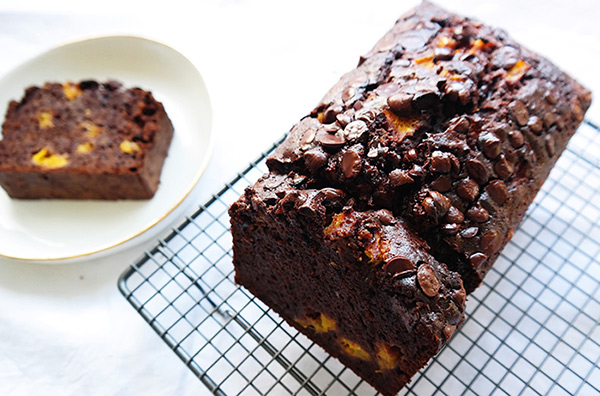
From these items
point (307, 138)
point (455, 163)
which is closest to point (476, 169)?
point (455, 163)

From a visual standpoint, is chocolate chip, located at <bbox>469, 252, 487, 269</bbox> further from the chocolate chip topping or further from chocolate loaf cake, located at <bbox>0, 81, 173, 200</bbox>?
chocolate loaf cake, located at <bbox>0, 81, 173, 200</bbox>

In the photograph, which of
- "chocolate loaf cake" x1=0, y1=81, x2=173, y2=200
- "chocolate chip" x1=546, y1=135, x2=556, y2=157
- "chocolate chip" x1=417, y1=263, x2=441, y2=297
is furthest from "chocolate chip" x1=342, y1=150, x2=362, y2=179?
"chocolate loaf cake" x1=0, y1=81, x2=173, y2=200

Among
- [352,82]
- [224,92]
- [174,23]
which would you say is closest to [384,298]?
[352,82]

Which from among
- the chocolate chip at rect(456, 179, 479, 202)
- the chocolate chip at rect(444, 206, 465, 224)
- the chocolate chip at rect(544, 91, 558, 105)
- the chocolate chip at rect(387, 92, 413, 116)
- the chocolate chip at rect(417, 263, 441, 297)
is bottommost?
the chocolate chip at rect(417, 263, 441, 297)

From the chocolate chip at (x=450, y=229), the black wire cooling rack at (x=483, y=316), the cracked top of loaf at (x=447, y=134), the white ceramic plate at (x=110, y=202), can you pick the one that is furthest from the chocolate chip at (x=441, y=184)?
the white ceramic plate at (x=110, y=202)

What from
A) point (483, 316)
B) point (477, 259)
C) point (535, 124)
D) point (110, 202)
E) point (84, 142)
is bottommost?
point (483, 316)

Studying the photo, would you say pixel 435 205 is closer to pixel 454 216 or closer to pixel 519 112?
pixel 454 216
